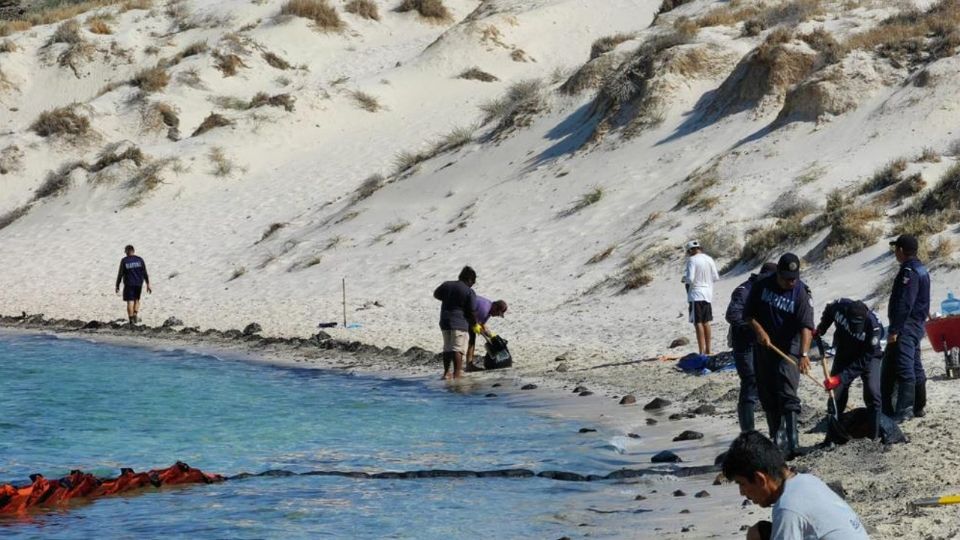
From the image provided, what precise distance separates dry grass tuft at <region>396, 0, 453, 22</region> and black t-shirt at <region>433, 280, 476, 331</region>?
3740 cm

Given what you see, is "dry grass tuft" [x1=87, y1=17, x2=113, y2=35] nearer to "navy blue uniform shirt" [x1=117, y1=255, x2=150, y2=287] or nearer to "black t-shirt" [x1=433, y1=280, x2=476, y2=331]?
"navy blue uniform shirt" [x1=117, y1=255, x2=150, y2=287]

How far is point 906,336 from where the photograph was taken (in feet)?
36.5

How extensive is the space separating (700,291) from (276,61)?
35274 millimetres

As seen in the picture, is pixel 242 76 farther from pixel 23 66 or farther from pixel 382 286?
pixel 382 286

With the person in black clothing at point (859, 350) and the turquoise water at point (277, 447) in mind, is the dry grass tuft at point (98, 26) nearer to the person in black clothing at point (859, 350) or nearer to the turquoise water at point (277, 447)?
the turquoise water at point (277, 447)

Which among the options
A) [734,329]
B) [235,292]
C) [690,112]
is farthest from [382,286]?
[734,329]

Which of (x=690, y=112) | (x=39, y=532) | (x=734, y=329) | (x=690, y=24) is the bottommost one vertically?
(x=39, y=532)

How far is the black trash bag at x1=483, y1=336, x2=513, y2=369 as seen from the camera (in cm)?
1827

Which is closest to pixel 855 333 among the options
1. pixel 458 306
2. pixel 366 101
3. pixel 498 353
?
pixel 458 306

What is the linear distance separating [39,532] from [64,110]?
3658 cm

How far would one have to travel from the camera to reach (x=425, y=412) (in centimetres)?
1603

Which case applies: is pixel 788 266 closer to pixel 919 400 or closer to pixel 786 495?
pixel 919 400

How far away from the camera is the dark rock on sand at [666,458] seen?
38.7 ft

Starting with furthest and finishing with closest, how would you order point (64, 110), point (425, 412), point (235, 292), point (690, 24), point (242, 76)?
1. point (242, 76)
2. point (64, 110)
3. point (690, 24)
4. point (235, 292)
5. point (425, 412)
